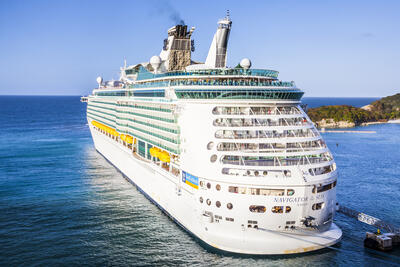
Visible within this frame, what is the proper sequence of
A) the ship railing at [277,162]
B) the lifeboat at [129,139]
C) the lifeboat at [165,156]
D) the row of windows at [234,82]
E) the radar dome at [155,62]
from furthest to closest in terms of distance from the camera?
the lifeboat at [129,139], the radar dome at [155,62], the lifeboat at [165,156], the row of windows at [234,82], the ship railing at [277,162]

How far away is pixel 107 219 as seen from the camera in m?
34.3

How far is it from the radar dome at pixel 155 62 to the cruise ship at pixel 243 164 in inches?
271

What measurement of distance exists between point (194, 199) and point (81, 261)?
9.14 metres

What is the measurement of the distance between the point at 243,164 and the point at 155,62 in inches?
844

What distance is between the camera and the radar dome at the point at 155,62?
139ft

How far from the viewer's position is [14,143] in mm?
78500

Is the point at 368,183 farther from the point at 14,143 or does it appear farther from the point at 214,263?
the point at 14,143

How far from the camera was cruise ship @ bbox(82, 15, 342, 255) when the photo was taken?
25.1 meters

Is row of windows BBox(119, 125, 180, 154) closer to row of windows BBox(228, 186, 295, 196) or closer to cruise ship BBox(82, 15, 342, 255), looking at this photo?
cruise ship BBox(82, 15, 342, 255)

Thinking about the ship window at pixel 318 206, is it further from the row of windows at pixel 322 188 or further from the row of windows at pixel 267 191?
the row of windows at pixel 267 191

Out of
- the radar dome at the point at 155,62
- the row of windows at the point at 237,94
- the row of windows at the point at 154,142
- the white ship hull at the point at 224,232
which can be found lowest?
the white ship hull at the point at 224,232

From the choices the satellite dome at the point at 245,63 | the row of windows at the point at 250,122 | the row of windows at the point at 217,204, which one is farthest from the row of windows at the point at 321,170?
the satellite dome at the point at 245,63

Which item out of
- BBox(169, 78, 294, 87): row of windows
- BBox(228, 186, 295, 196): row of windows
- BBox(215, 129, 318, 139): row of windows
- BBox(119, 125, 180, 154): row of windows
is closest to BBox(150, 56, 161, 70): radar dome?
BBox(119, 125, 180, 154): row of windows

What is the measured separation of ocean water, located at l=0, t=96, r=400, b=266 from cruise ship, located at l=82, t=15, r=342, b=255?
1.51m
